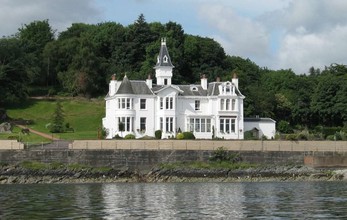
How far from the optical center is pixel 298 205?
3931 cm

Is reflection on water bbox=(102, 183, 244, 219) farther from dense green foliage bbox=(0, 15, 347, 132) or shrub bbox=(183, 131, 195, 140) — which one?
dense green foliage bbox=(0, 15, 347, 132)

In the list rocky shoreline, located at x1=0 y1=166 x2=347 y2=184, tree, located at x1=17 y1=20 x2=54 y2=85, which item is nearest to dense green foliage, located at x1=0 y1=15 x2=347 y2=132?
tree, located at x1=17 y1=20 x2=54 y2=85

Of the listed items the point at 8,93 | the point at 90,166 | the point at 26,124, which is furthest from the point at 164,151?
the point at 8,93

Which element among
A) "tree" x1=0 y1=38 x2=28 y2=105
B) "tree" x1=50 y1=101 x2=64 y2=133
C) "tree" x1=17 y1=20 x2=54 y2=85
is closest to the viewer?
"tree" x1=50 y1=101 x2=64 y2=133

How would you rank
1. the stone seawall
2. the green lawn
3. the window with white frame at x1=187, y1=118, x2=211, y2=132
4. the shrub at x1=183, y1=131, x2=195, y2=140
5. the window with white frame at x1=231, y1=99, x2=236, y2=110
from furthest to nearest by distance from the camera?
the window with white frame at x1=231, y1=99, x2=236, y2=110 → the window with white frame at x1=187, y1=118, x2=211, y2=132 → the shrub at x1=183, y1=131, x2=195, y2=140 → the green lawn → the stone seawall

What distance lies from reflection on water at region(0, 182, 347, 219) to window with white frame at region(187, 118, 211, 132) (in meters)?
29.6

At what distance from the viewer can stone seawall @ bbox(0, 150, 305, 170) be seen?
2657 inches

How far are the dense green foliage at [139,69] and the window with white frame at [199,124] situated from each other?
10362 mm

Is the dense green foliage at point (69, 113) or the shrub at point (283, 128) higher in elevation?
the dense green foliage at point (69, 113)

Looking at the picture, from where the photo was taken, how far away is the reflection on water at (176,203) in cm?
3472

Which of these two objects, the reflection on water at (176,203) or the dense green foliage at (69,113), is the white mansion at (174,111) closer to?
the dense green foliage at (69,113)

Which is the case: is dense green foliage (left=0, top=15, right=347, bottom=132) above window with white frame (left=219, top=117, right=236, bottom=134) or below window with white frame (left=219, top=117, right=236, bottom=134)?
above

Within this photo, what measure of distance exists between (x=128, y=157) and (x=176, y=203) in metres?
27.9

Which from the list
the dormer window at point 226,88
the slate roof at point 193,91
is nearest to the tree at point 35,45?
the slate roof at point 193,91
